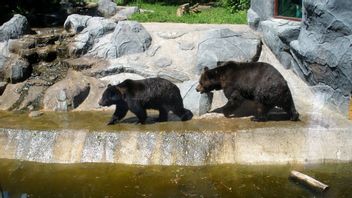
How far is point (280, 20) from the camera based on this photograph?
14.5 m

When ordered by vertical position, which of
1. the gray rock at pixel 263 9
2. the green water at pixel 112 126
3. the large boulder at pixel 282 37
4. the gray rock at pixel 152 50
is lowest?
the green water at pixel 112 126

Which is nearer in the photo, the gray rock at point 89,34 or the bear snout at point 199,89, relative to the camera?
the bear snout at point 199,89

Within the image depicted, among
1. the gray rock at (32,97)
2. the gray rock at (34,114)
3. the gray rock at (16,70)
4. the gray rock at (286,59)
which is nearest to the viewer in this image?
the gray rock at (34,114)

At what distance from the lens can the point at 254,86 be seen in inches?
431

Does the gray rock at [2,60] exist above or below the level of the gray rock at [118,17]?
below

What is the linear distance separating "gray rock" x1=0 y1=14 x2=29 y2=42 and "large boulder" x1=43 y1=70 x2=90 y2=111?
2984 mm

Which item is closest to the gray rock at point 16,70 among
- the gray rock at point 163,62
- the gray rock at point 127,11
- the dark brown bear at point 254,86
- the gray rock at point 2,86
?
the gray rock at point 2,86

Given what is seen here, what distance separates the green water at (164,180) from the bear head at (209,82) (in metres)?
2.49

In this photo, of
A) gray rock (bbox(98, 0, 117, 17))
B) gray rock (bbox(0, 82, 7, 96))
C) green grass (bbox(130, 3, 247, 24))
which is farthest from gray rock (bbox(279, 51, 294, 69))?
gray rock (bbox(98, 0, 117, 17))

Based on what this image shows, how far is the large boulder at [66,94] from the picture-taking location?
41.8ft

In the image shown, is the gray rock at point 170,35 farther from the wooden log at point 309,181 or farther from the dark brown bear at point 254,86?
the wooden log at point 309,181

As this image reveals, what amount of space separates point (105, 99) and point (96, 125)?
607mm

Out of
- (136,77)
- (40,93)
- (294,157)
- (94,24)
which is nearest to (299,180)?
(294,157)

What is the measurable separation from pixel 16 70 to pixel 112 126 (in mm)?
4256
